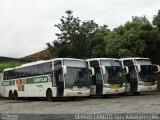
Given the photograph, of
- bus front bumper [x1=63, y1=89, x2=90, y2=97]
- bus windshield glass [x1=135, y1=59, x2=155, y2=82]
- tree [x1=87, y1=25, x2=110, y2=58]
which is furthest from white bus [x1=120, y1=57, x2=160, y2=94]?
tree [x1=87, y1=25, x2=110, y2=58]

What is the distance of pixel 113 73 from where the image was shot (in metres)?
31.3

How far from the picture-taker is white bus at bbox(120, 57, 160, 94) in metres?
32.8

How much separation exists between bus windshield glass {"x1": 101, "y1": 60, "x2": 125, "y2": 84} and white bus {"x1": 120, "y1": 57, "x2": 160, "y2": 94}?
171 centimetres

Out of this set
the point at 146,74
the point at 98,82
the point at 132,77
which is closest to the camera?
the point at 98,82

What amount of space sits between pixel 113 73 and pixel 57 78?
4.64m

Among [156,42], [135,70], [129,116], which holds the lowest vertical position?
[129,116]

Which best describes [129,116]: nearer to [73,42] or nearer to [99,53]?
[99,53]

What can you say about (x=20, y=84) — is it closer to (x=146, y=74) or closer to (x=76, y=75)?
(x=76, y=75)

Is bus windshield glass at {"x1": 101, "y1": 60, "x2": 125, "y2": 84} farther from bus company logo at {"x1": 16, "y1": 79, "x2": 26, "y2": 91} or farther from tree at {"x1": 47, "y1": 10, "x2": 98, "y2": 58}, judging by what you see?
tree at {"x1": 47, "y1": 10, "x2": 98, "y2": 58}

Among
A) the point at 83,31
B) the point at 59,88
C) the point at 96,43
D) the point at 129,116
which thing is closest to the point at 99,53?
the point at 96,43

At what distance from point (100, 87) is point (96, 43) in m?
17.1

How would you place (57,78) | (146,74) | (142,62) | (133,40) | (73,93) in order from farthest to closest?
(133,40), (142,62), (146,74), (57,78), (73,93)

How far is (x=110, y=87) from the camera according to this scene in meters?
30.7

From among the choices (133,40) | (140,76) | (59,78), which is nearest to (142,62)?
(140,76)
